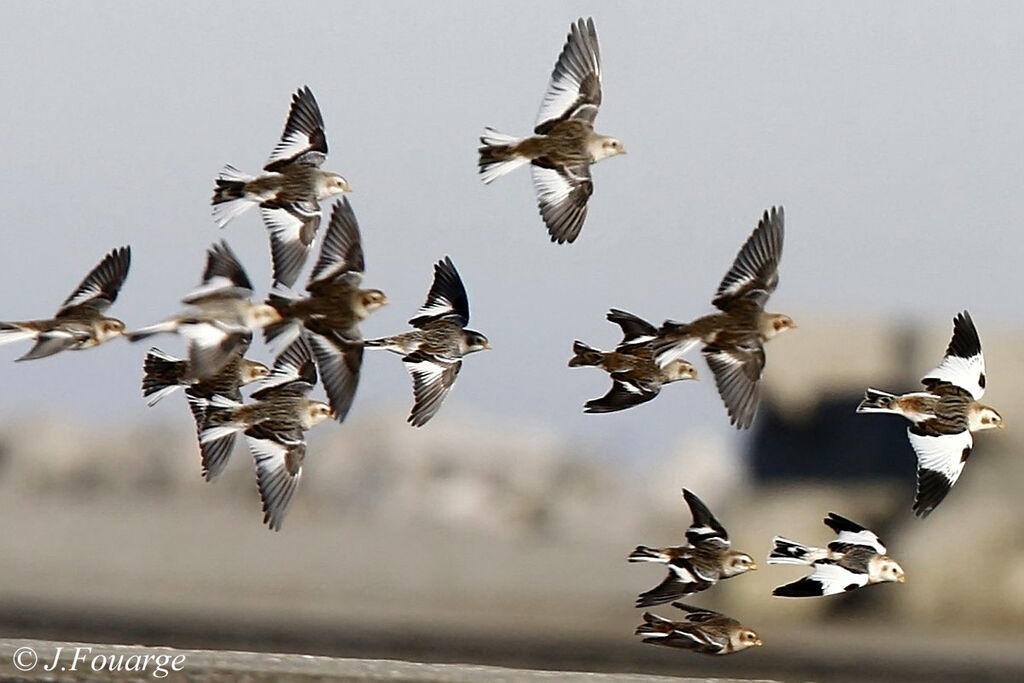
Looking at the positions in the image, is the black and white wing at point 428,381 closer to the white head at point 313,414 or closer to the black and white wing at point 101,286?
the white head at point 313,414

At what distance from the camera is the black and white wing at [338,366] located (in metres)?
1.96

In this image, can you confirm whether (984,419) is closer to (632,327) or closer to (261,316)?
(632,327)

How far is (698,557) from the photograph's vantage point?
85.9 inches

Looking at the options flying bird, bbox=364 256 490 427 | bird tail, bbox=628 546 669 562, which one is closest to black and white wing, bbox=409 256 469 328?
flying bird, bbox=364 256 490 427

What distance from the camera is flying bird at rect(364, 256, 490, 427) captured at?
219 centimetres

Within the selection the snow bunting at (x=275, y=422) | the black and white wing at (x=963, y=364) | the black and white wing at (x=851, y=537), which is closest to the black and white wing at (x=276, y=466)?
the snow bunting at (x=275, y=422)

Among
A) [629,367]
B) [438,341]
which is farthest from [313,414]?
[629,367]

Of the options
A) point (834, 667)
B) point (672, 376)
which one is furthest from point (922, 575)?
point (672, 376)

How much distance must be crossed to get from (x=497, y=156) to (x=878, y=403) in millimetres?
558

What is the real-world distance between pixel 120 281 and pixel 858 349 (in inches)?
238

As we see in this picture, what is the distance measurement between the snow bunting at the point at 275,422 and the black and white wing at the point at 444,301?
0.52ft

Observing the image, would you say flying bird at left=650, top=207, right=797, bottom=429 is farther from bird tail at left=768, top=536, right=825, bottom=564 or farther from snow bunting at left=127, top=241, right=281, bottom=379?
snow bunting at left=127, top=241, right=281, bottom=379

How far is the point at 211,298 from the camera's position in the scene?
1.95 metres

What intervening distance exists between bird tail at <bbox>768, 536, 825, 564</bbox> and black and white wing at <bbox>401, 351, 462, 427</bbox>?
434 mm
